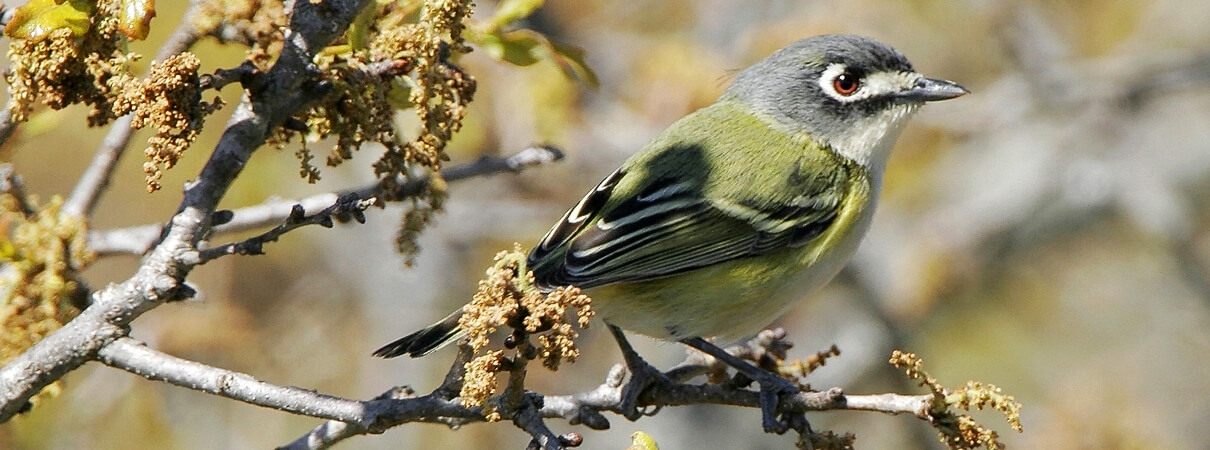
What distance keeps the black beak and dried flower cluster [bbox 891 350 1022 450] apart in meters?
1.84

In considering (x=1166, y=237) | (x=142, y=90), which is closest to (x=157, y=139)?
(x=142, y=90)

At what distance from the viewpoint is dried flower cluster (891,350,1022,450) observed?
7.41ft

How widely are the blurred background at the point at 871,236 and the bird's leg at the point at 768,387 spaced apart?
6.26 ft

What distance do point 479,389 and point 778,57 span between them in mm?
2784

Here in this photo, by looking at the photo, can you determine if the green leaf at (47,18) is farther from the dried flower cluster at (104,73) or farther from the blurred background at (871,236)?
the blurred background at (871,236)

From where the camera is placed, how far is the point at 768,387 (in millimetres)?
3033

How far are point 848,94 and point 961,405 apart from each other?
2057mm

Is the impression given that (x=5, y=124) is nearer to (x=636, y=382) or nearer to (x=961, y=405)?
(x=636, y=382)

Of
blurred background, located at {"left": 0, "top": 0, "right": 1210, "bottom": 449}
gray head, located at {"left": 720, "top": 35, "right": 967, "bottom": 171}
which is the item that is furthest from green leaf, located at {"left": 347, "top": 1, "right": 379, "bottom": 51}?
blurred background, located at {"left": 0, "top": 0, "right": 1210, "bottom": 449}

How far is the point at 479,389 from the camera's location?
6.50ft

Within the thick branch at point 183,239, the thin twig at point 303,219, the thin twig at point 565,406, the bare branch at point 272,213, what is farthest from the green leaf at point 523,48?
the thin twig at point 565,406

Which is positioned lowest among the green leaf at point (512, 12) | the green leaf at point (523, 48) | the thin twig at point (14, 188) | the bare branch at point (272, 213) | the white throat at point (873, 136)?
the thin twig at point (14, 188)

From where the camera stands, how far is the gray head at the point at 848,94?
4090mm

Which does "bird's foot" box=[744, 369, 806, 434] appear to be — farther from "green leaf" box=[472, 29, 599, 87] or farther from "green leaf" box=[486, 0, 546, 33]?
"green leaf" box=[486, 0, 546, 33]
